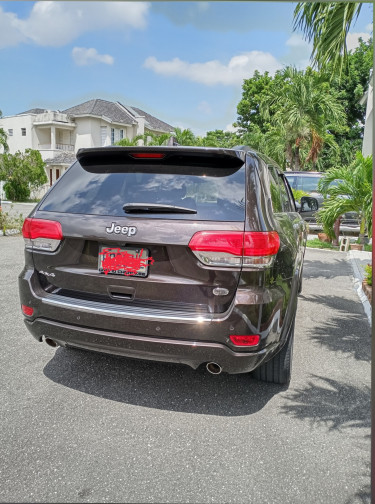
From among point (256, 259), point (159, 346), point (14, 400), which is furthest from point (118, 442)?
point (256, 259)

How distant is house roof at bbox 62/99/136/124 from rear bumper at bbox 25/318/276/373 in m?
37.9

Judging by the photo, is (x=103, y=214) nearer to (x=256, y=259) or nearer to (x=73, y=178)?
(x=73, y=178)

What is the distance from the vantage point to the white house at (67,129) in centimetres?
3809

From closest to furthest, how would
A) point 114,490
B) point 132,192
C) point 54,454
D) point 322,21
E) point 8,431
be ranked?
point 114,490
point 54,454
point 8,431
point 132,192
point 322,21

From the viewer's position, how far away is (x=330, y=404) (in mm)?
3057

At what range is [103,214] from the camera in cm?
274

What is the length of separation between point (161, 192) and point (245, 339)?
110 centimetres

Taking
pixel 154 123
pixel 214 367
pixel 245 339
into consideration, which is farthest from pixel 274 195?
pixel 154 123

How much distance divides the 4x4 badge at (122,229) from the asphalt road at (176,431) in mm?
1244

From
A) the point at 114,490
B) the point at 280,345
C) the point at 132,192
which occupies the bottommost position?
the point at 114,490

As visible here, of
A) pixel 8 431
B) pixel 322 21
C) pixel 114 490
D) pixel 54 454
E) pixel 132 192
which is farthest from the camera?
pixel 322 21

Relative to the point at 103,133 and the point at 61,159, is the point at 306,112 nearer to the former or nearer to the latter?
the point at 103,133

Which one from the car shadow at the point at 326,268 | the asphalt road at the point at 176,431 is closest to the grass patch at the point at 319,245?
the car shadow at the point at 326,268

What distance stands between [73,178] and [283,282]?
5.68 ft
